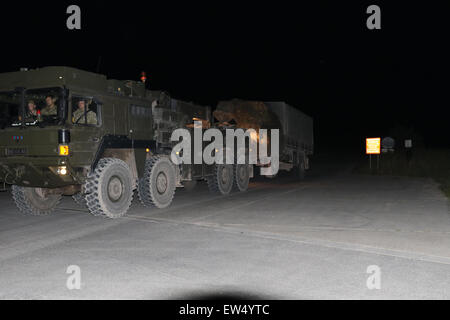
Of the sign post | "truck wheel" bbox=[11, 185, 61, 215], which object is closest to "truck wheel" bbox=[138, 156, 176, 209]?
"truck wheel" bbox=[11, 185, 61, 215]

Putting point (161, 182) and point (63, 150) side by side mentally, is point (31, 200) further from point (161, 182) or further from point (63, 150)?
point (161, 182)

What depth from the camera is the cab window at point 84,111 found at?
956 cm

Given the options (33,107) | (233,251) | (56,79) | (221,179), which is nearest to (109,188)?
(33,107)

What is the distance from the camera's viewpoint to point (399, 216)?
34.1ft

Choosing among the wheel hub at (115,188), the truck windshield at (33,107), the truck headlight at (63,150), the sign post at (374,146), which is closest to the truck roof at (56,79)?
the truck windshield at (33,107)

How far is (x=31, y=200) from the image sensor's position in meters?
10.9

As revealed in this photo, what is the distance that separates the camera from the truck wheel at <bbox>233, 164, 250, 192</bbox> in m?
15.9

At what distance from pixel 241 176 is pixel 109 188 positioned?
22.4 ft

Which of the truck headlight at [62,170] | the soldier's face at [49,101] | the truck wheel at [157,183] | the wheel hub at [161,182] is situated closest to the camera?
the truck headlight at [62,170]

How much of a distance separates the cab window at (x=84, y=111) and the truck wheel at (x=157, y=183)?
209cm

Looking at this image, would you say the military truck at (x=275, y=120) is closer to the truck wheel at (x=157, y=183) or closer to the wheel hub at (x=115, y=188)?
the truck wheel at (x=157, y=183)

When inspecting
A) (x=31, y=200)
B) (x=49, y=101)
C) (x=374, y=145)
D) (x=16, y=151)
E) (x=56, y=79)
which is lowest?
(x=31, y=200)
